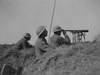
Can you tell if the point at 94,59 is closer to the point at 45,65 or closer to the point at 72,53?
the point at 72,53

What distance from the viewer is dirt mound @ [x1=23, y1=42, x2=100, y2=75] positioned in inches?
202

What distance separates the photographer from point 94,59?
→ 5.49 meters

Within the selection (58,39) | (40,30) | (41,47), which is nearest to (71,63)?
(41,47)

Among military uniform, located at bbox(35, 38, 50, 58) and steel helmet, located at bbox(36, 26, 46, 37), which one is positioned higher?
steel helmet, located at bbox(36, 26, 46, 37)

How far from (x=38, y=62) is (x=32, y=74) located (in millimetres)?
605

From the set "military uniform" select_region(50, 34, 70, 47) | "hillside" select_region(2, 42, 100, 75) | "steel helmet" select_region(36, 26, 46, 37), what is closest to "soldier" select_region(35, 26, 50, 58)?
"steel helmet" select_region(36, 26, 46, 37)

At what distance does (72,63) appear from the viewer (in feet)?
18.3

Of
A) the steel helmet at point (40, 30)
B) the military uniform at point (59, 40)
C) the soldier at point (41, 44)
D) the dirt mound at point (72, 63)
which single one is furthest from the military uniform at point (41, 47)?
the dirt mound at point (72, 63)

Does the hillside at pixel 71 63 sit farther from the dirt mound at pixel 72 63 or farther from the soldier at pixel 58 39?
the soldier at pixel 58 39

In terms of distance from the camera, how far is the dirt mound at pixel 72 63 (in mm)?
5125

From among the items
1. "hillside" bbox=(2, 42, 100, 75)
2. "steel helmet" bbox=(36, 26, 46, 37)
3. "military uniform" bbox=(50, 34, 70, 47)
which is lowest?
"hillside" bbox=(2, 42, 100, 75)

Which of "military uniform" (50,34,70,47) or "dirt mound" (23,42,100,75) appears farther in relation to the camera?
"military uniform" (50,34,70,47)

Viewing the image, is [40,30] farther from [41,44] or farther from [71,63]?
[71,63]

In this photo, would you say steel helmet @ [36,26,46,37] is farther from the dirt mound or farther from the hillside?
the dirt mound
